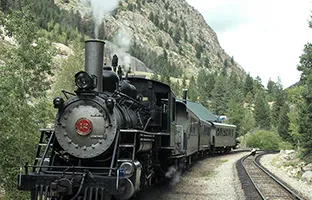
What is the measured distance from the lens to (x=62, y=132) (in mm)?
8812

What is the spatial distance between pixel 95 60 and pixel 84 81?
79 centimetres

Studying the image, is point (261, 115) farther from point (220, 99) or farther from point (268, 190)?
point (268, 190)

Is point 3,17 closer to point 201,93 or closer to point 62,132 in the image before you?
point 62,132

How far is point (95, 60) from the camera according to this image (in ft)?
30.7

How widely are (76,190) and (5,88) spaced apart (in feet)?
14.0

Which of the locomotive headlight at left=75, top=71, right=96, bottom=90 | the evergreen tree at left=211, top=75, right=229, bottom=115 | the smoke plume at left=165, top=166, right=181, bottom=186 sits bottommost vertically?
the smoke plume at left=165, top=166, right=181, bottom=186

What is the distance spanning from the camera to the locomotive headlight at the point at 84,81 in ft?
28.6

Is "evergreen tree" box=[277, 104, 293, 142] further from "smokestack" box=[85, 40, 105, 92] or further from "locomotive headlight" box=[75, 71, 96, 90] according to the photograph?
"locomotive headlight" box=[75, 71, 96, 90]

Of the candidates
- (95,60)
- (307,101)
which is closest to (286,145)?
(307,101)

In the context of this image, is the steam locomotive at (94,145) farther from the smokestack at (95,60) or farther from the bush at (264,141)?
the bush at (264,141)

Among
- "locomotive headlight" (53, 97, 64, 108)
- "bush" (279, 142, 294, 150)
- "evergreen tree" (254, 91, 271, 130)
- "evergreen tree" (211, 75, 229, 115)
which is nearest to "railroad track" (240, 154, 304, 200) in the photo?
"locomotive headlight" (53, 97, 64, 108)

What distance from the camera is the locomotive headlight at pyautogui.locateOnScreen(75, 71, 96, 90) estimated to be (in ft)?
28.6

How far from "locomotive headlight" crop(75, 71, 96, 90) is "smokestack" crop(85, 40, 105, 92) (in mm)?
524

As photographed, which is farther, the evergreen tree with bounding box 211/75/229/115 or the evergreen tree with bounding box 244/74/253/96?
the evergreen tree with bounding box 244/74/253/96
